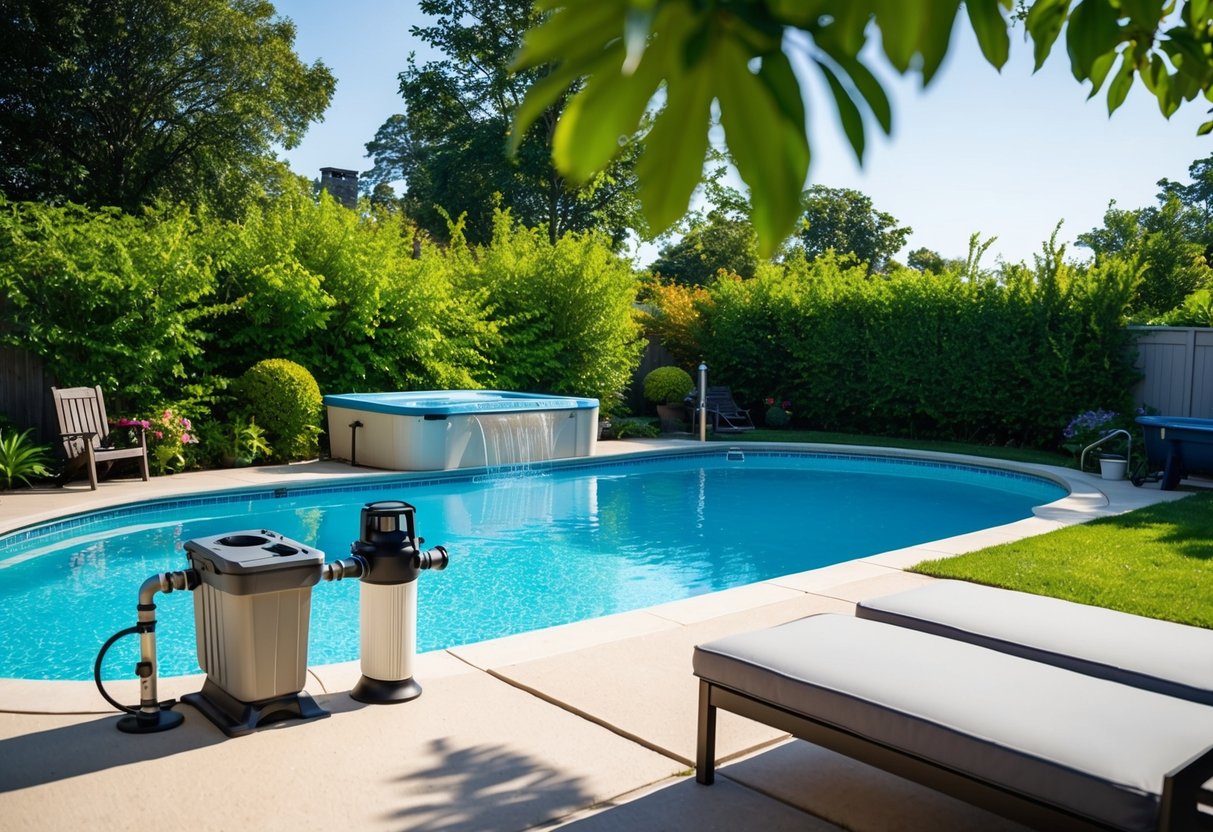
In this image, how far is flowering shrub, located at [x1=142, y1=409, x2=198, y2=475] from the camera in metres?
9.78

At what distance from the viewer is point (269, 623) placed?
3309 millimetres

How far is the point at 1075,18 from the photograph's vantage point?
1117 mm

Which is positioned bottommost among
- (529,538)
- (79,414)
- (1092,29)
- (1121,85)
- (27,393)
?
(529,538)

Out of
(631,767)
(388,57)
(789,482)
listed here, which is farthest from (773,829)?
(388,57)

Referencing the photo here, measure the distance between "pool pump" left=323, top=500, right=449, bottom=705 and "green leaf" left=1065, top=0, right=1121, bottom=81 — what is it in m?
2.91

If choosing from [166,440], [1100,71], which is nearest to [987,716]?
[1100,71]

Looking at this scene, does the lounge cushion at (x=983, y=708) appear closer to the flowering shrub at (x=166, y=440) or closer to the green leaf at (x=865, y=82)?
the green leaf at (x=865, y=82)

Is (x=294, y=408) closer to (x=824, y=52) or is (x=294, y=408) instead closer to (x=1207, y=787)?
(x=1207, y=787)

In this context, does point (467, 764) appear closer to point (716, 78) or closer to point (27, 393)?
point (716, 78)

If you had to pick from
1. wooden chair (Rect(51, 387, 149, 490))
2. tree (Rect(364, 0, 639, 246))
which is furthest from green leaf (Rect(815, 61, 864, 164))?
tree (Rect(364, 0, 639, 246))

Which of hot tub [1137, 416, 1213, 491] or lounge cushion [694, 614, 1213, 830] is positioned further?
hot tub [1137, 416, 1213, 491]

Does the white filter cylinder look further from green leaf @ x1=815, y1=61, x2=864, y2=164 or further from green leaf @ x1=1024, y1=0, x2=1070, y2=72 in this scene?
green leaf @ x1=815, y1=61, x2=864, y2=164

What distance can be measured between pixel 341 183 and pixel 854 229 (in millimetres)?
30613

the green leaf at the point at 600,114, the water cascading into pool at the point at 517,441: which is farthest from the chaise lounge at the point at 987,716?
the water cascading into pool at the point at 517,441
